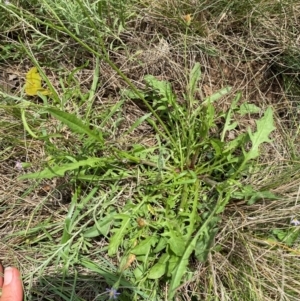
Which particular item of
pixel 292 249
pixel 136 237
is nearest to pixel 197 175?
pixel 136 237

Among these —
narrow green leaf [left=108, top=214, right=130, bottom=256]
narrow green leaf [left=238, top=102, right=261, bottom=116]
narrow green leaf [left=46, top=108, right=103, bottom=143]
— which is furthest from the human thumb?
narrow green leaf [left=238, top=102, right=261, bottom=116]

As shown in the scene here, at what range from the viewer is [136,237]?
162 centimetres

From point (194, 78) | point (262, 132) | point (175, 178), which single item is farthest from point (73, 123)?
point (262, 132)

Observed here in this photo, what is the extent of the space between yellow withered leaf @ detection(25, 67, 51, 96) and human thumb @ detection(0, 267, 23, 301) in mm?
740

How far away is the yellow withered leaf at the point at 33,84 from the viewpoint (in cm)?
179

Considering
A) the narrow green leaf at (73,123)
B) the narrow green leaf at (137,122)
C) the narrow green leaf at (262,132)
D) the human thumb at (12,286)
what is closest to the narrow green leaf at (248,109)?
the narrow green leaf at (262,132)

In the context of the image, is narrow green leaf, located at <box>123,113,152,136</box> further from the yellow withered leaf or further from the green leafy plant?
the yellow withered leaf

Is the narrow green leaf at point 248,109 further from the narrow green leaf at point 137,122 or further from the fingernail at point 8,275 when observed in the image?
the fingernail at point 8,275

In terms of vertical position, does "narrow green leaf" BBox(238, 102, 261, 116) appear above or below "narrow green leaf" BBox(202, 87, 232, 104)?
below

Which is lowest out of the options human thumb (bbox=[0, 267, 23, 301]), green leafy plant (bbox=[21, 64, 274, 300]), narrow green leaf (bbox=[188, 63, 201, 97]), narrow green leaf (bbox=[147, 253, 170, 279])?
human thumb (bbox=[0, 267, 23, 301])

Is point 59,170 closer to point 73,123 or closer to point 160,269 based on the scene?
point 73,123

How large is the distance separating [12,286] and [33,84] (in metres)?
0.84

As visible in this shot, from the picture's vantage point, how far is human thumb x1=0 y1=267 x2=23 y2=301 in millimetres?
1709

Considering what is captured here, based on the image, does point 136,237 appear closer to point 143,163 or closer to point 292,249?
point 143,163
